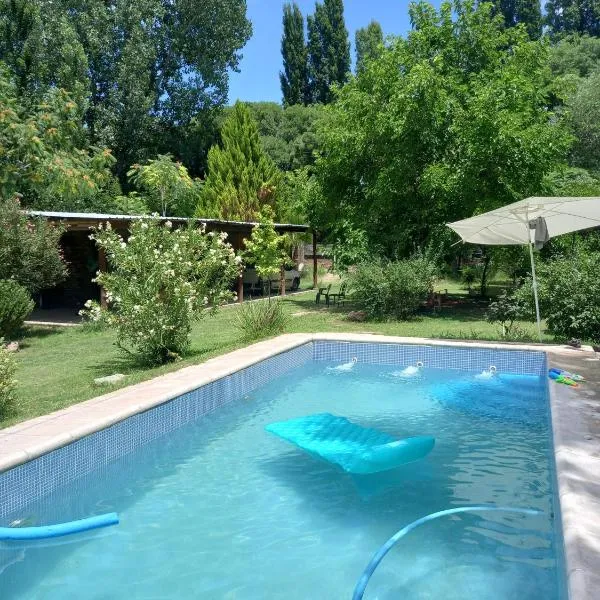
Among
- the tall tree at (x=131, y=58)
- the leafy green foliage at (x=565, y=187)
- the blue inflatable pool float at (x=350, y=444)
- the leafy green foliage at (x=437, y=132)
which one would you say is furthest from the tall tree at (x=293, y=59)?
the blue inflatable pool float at (x=350, y=444)

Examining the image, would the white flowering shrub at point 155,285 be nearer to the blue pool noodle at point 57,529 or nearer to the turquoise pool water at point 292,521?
the turquoise pool water at point 292,521

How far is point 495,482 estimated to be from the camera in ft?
19.2

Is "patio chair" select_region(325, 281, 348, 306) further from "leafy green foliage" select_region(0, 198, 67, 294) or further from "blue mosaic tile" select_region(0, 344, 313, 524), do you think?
"blue mosaic tile" select_region(0, 344, 313, 524)

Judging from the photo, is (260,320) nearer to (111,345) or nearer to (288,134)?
(111,345)

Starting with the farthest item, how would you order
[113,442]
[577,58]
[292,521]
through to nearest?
[577,58] < [113,442] < [292,521]

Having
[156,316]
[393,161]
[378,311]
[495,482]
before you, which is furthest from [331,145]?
[495,482]

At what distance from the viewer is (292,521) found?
16.8ft

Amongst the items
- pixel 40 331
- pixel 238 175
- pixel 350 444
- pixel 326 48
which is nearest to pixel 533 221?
pixel 350 444

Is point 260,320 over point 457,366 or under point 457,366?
over

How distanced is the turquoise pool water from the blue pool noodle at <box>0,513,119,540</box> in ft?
0.25

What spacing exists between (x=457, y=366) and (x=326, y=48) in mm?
44758

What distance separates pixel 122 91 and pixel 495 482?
1216 inches

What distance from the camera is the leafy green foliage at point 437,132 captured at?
14.8 meters

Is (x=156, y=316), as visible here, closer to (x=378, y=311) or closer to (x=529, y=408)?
(x=529, y=408)
